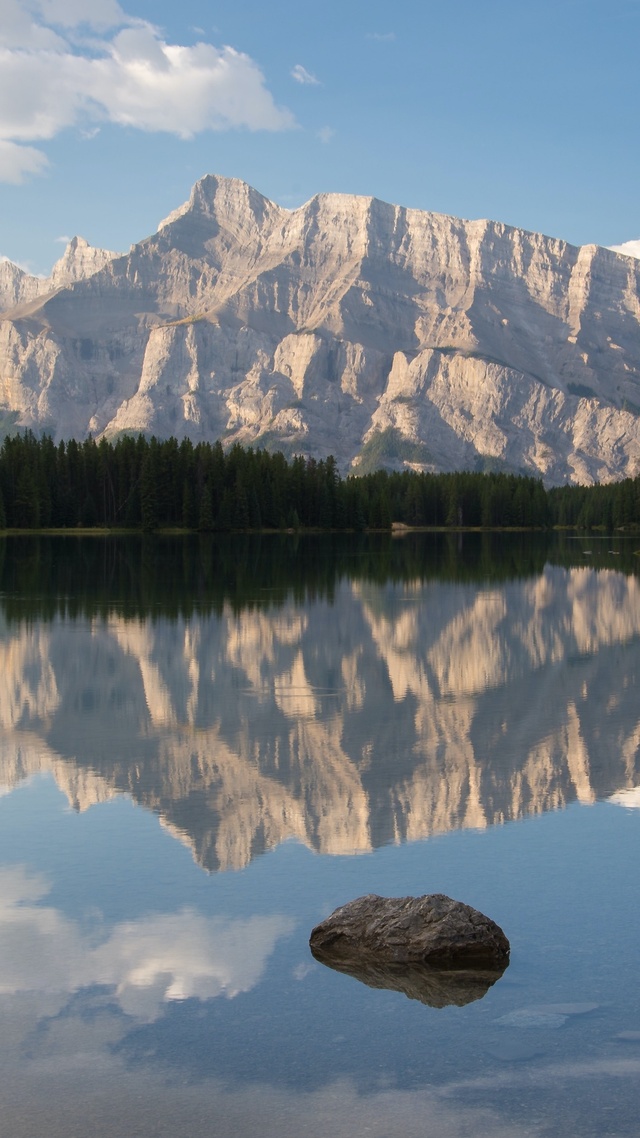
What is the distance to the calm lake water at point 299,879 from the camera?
10.3 m

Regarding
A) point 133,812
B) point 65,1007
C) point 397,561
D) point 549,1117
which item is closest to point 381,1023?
point 549,1117

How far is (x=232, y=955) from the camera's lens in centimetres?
1316

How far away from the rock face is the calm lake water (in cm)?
35

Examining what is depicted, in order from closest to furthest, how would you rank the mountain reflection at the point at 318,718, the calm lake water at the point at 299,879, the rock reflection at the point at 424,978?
the calm lake water at the point at 299,879, the rock reflection at the point at 424,978, the mountain reflection at the point at 318,718

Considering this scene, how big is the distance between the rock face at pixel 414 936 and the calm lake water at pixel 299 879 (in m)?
0.35

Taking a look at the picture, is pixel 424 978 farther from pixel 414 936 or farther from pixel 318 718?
pixel 318 718

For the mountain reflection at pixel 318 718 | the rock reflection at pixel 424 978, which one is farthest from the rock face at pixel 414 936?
the mountain reflection at pixel 318 718

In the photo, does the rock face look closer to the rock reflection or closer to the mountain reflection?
the rock reflection

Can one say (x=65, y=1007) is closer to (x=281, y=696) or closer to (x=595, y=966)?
(x=595, y=966)

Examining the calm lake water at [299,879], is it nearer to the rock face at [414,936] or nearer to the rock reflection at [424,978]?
the rock reflection at [424,978]

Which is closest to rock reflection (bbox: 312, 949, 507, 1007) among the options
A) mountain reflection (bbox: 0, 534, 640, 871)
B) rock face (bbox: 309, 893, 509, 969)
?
rock face (bbox: 309, 893, 509, 969)

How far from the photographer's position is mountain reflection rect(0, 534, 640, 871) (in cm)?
1948

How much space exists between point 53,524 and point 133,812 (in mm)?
181020

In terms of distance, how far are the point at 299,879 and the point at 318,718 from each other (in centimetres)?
1120
